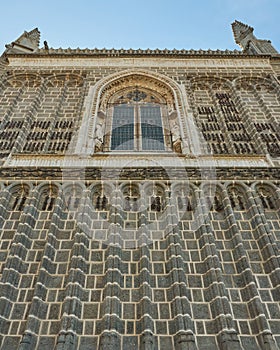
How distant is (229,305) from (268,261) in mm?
1448

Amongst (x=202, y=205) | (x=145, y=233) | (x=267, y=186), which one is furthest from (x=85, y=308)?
(x=267, y=186)

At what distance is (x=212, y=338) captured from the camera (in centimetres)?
612

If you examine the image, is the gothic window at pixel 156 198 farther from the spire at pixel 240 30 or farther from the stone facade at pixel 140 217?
the spire at pixel 240 30

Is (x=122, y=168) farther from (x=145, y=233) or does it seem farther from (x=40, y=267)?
(x=40, y=267)

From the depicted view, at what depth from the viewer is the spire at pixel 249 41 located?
17609 millimetres

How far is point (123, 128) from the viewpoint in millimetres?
12633

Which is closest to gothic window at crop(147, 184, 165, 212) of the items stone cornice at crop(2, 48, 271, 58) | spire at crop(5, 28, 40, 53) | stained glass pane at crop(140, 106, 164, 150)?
stained glass pane at crop(140, 106, 164, 150)

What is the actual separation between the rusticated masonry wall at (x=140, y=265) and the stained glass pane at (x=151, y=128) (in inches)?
113

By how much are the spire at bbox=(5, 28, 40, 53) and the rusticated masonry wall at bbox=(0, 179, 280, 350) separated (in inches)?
412

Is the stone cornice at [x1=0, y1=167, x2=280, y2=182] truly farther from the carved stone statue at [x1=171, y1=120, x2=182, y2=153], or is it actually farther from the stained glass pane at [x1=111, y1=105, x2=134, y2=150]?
the stained glass pane at [x1=111, y1=105, x2=134, y2=150]

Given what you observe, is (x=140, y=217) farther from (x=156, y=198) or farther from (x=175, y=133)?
(x=175, y=133)

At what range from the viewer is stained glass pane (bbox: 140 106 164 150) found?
38.7 feet

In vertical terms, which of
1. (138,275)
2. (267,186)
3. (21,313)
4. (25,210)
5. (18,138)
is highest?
(18,138)

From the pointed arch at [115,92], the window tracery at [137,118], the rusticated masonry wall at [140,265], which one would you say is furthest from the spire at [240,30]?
the rusticated masonry wall at [140,265]
